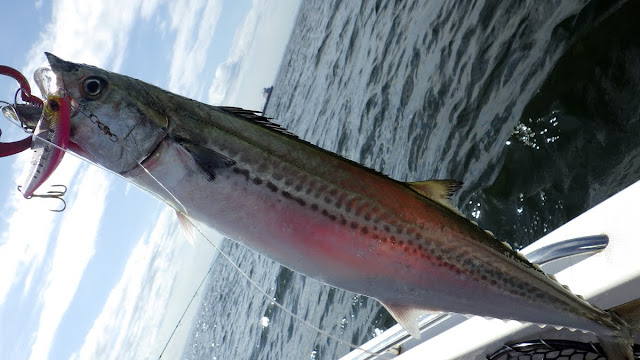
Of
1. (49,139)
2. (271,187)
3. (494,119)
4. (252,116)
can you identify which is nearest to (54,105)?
(49,139)

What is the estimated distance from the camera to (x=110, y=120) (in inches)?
116

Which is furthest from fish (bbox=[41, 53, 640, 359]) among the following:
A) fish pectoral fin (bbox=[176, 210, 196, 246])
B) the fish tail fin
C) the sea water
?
the sea water

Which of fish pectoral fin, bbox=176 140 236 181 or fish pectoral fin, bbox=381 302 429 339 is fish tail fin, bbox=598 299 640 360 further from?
fish pectoral fin, bbox=176 140 236 181

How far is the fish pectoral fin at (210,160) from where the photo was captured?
9.20 ft

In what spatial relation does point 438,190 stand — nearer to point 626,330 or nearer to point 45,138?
point 626,330

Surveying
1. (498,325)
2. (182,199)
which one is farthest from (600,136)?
(182,199)

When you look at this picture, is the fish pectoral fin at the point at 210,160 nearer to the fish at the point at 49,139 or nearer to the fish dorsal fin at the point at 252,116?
the fish dorsal fin at the point at 252,116

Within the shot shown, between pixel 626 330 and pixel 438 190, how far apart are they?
1.25 meters

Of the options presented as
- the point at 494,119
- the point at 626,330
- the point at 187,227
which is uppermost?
the point at 494,119

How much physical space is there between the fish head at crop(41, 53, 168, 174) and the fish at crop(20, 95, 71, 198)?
6 centimetres

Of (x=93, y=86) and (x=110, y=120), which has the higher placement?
(x=93, y=86)

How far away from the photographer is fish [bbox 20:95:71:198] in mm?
2811

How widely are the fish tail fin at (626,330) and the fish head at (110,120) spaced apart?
2.70 meters

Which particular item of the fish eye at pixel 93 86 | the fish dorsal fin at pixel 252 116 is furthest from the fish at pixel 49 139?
the fish dorsal fin at pixel 252 116
